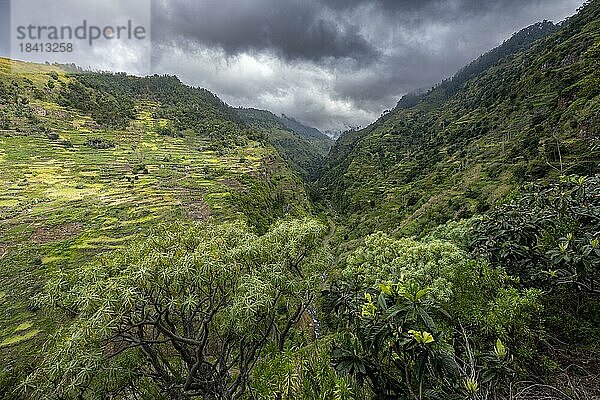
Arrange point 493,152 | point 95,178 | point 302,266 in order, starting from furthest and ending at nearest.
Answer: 1. point 493,152
2. point 95,178
3. point 302,266

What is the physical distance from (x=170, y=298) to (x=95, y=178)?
53.5 m

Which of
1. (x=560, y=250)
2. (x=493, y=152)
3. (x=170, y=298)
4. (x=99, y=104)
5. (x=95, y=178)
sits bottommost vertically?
(x=170, y=298)

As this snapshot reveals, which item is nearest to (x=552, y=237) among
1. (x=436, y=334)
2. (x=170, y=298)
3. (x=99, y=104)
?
(x=436, y=334)

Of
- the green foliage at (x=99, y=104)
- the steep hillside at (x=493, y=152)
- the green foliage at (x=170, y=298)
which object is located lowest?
the green foliage at (x=170, y=298)

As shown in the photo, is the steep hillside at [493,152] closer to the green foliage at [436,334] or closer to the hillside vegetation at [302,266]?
the hillside vegetation at [302,266]

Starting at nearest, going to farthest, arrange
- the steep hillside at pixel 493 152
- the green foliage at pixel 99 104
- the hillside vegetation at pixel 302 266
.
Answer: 1. the hillside vegetation at pixel 302 266
2. the steep hillside at pixel 493 152
3. the green foliage at pixel 99 104

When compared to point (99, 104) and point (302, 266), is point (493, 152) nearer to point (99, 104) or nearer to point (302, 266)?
point (302, 266)

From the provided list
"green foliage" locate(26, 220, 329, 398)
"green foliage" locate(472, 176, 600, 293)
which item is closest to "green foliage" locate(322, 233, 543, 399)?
"green foliage" locate(472, 176, 600, 293)

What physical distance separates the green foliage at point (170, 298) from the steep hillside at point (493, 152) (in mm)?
15958

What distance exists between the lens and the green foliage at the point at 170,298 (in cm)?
745

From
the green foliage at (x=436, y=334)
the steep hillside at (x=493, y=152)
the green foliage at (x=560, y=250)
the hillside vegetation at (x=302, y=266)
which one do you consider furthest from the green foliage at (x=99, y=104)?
the green foliage at (x=436, y=334)

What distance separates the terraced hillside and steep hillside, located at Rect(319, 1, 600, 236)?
2127 cm

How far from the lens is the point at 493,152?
55.7 meters

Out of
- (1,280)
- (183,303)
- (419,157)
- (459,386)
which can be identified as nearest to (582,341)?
(459,386)
